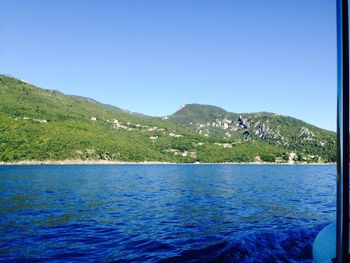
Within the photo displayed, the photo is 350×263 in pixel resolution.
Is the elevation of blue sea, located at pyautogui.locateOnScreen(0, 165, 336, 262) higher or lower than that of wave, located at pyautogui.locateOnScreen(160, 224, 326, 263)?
lower

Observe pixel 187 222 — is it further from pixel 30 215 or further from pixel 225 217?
pixel 30 215

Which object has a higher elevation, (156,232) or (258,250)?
(258,250)

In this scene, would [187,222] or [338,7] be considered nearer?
[338,7]

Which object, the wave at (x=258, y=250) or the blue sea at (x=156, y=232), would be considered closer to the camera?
the wave at (x=258, y=250)

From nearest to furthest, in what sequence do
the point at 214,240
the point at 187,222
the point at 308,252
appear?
the point at 308,252 → the point at 214,240 → the point at 187,222

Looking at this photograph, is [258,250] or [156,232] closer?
[258,250]

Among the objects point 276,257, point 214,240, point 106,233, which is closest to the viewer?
point 276,257

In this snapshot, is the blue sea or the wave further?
the blue sea

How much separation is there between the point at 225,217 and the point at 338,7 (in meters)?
26.8

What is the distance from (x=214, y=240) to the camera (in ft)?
62.5

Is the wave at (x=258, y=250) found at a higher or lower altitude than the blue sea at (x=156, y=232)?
higher

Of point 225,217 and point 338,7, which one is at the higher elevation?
point 338,7

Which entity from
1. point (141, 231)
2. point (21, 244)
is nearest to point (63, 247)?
point (21, 244)

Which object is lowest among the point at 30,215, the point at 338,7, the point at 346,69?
the point at 30,215
